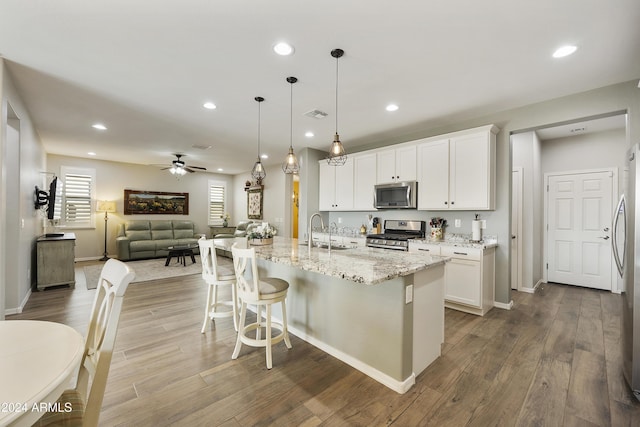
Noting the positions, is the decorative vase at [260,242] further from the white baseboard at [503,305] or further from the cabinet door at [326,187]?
the white baseboard at [503,305]

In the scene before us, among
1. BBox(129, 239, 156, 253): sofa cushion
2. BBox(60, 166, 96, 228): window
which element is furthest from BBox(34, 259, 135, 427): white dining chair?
BBox(60, 166, 96, 228): window

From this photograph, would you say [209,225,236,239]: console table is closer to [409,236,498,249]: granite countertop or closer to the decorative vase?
the decorative vase

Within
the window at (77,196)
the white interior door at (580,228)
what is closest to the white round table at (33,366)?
the white interior door at (580,228)

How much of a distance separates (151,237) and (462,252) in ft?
25.4

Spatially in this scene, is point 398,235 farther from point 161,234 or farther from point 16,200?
point 161,234

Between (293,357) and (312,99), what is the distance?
2817 millimetres

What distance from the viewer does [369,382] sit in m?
2.11

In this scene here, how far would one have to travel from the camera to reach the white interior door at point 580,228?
452cm

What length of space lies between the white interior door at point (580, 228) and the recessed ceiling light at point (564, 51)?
3.44m

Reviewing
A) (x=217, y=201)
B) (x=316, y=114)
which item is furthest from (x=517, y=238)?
(x=217, y=201)

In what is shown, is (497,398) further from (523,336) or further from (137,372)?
(137,372)

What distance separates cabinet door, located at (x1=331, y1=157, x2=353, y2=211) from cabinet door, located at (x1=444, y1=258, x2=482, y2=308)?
2.21 meters

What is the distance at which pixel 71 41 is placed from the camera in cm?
227

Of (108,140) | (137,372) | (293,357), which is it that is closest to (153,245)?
(108,140)
